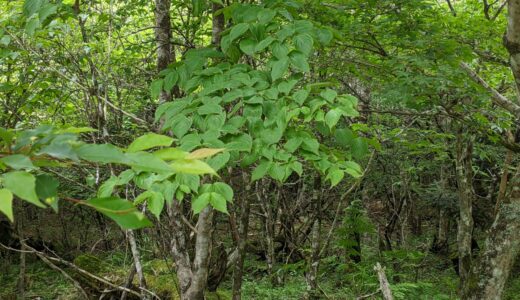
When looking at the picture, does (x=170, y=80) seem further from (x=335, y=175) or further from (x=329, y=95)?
(x=335, y=175)

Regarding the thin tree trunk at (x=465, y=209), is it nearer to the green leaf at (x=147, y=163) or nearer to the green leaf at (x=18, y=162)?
the green leaf at (x=147, y=163)

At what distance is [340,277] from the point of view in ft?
26.6

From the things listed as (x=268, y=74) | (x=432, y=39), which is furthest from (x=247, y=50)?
(x=432, y=39)

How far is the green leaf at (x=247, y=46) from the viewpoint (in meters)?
2.32

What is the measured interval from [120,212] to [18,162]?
192 mm

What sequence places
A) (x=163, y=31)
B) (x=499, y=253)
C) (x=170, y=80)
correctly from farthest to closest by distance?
1. (x=499, y=253)
2. (x=163, y=31)
3. (x=170, y=80)

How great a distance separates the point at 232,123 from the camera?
2180 millimetres

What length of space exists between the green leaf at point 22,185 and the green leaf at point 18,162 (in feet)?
0.04

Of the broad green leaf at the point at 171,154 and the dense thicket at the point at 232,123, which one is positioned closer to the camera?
the broad green leaf at the point at 171,154

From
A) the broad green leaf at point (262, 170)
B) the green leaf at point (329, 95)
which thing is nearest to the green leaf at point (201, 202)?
the broad green leaf at point (262, 170)

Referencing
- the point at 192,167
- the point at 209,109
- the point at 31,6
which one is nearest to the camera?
the point at 192,167

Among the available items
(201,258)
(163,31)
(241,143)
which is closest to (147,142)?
(241,143)

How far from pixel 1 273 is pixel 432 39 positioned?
8954 mm

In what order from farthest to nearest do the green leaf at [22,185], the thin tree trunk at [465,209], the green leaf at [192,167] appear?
the thin tree trunk at [465,209]
the green leaf at [192,167]
the green leaf at [22,185]
